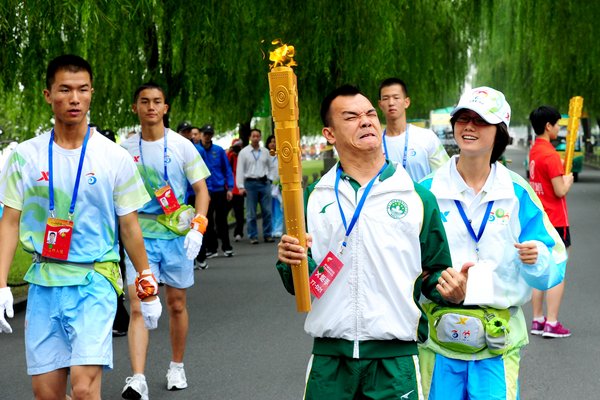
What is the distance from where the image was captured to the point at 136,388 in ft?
22.0

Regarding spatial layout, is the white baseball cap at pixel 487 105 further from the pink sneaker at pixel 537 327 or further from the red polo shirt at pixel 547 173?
the pink sneaker at pixel 537 327

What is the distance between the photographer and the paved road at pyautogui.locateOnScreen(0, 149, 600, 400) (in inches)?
280

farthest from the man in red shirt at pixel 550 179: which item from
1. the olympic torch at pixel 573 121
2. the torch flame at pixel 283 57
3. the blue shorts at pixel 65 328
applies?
the torch flame at pixel 283 57

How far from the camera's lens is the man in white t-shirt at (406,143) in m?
7.83

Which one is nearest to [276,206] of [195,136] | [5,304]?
[195,136]

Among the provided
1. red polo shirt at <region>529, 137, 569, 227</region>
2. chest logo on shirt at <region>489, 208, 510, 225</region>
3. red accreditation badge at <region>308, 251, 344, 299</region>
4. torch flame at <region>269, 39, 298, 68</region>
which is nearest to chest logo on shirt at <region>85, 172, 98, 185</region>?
red accreditation badge at <region>308, 251, 344, 299</region>

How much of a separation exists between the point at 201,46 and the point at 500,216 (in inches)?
321

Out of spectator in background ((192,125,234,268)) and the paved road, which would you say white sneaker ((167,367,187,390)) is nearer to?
the paved road

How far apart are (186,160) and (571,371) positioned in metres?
3.02

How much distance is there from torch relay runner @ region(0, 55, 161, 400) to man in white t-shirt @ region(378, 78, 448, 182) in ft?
10.5

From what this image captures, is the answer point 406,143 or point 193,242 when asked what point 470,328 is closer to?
point 193,242

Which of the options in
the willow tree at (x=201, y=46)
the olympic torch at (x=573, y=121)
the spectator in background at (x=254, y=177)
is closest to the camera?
the olympic torch at (x=573, y=121)

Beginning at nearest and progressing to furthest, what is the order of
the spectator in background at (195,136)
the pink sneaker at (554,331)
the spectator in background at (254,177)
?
the pink sneaker at (554,331) → the spectator in background at (195,136) → the spectator in background at (254,177)

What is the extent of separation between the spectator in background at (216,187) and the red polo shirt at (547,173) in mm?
7109
